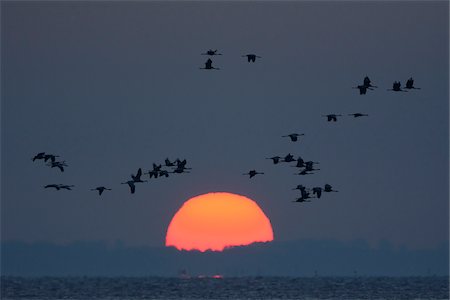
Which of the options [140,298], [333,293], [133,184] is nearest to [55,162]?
[133,184]

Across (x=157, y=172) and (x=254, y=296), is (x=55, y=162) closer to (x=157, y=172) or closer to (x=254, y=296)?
(x=157, y=172)

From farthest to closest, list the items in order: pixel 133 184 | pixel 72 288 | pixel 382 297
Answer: pixel 72 288 < pixel 382 297 < pixel 133 184

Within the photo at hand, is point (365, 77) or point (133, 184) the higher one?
point (365, 77)

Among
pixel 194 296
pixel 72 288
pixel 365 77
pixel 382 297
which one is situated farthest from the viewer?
pixel 72 288

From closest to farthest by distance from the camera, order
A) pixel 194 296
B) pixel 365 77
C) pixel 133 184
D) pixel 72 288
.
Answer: pixel 365 77, pixel 133 184, pixel 194 296, pixel 72 288

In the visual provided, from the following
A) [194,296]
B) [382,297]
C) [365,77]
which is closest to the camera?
[365,77]

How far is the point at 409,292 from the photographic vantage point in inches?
5266

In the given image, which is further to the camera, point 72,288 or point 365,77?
point 72,288

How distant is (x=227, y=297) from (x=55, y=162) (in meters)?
63.3

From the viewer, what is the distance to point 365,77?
59438 mm

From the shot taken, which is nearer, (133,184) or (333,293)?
(133,184)

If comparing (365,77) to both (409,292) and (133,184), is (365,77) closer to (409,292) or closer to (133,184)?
(133,184)

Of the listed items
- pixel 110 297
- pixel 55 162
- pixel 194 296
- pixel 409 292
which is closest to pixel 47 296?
pixel 110 297

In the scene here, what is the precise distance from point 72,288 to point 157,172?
292 ft
